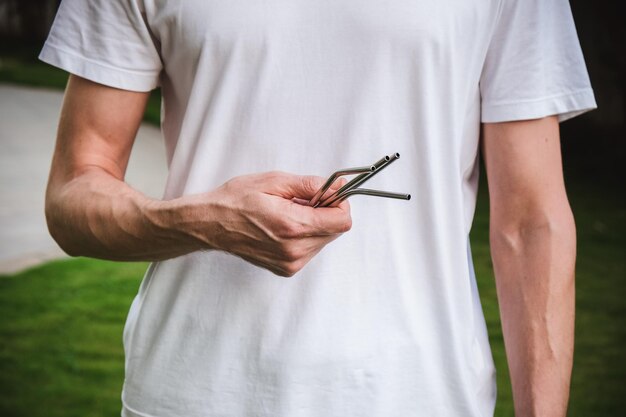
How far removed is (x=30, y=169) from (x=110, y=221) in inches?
352

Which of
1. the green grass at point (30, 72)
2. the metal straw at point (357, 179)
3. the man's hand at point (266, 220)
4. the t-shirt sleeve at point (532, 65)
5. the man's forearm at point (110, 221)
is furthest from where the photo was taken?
the green grass at point (30, 72)

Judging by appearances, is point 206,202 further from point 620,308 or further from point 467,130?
point 620,308

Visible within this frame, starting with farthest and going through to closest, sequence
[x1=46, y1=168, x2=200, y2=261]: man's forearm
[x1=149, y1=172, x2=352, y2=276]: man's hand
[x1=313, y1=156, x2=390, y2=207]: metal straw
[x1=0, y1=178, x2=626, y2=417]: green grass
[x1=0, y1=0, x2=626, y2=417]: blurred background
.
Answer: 1. [x1=0, y1=0, x2=626, y2=417]: blurred background
2. [x1=0, y1=178, x2=626, y2=417]: green grass
3. [x1=46, y1=168, x2=200, y2=261]: man's forearm
4. [x1=149, y1=172, x2=352, y2=276]: man's hand
5. [x1=313, y1=156, x2=390, y2=207]: metal straw

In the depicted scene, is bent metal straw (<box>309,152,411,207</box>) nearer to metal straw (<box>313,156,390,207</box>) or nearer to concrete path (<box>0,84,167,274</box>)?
metal straw (<box>313,156,390,207</box>)

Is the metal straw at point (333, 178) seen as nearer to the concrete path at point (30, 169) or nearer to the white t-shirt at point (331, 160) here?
the white t-shirt at point (331, 160)

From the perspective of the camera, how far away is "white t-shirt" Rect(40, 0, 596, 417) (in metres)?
1.53

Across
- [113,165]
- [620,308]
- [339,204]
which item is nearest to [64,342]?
[620,308]

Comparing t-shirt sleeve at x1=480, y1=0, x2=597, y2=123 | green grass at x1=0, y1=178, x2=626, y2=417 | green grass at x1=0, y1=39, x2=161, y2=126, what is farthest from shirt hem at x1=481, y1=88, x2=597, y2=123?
green grass at x1=0, y1=39, x2=161, y2=126

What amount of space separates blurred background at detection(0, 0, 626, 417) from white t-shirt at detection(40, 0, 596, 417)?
149 inches

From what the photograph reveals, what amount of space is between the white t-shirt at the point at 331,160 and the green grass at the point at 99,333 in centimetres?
378

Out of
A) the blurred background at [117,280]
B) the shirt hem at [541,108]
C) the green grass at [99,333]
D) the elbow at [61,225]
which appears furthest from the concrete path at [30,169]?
the shirt hem at [541,108]

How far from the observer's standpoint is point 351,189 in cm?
132

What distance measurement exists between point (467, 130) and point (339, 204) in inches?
17.4

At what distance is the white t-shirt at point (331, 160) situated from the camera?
1533mm
